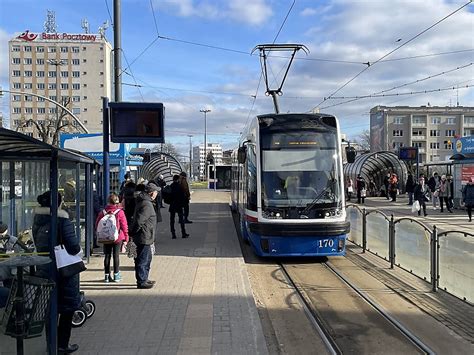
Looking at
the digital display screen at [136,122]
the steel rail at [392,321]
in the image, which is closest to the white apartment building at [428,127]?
the digital display screen at [136,122]

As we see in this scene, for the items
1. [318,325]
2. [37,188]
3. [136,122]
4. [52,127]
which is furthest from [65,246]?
[52,127]

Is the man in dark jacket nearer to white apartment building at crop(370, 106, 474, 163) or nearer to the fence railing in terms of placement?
the fence railing

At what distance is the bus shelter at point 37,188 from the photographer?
15.3ft

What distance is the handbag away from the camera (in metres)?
4.85

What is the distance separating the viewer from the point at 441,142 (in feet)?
351

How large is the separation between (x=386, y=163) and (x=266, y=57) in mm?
21515

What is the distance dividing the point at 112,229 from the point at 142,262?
71cm

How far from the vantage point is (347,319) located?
6781 mm

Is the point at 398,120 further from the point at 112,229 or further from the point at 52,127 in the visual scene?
the point at 112,229

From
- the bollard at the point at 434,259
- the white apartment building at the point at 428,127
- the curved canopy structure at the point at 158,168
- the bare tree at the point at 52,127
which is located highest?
the white apartment building at the point at 428,127

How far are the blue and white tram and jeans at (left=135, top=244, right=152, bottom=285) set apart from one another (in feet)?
10.4

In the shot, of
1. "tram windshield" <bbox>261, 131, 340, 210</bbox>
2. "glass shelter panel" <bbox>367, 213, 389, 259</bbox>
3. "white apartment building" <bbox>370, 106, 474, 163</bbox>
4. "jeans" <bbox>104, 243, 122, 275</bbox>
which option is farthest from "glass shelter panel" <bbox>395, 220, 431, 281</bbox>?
"white apartment building" <bbox>370, 106, 474, 163</bbox>

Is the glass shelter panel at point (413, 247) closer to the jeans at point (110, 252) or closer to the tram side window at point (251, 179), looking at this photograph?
the tram side window at point (251, 179)

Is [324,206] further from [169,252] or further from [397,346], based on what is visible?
[397,346]
